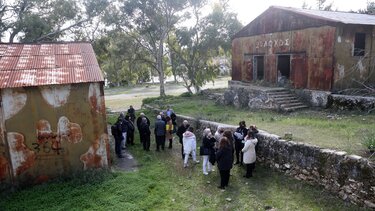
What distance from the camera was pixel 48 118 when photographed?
8719 millimetres

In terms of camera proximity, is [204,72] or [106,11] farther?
[204,72]

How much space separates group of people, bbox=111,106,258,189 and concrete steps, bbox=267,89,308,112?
5376mm

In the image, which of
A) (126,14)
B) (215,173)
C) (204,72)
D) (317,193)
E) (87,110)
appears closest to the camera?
(317,193)

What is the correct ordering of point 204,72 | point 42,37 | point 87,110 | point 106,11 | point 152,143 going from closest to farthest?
point 87,110 → point 152,143 → point 42,37 → point 106,11 → point 204,72

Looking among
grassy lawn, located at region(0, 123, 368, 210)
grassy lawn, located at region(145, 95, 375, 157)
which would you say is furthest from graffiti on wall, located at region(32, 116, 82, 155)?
grassy lawn, located at region(145, 95, 375, 157)

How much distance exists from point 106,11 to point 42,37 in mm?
6274

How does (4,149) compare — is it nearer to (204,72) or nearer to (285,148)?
(285,148)

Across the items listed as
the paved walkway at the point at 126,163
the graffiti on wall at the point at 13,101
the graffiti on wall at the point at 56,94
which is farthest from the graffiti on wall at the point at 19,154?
the paved walkway at the point at 126,163

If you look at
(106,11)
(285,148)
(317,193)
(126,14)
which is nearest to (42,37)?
(106,11)

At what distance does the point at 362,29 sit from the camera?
14.6 metres

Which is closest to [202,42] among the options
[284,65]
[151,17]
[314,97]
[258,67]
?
[151,17]

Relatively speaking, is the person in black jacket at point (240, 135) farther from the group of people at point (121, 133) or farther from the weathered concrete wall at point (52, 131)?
the group of people at point (121, 133)

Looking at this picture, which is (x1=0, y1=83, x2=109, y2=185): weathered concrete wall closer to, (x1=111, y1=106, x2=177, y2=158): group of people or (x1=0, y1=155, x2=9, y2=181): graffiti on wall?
(x1=0, y1=155, x2=9, y2=181): graffiti on wall

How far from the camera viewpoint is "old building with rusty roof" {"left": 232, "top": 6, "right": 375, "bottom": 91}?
1402 centimetres
